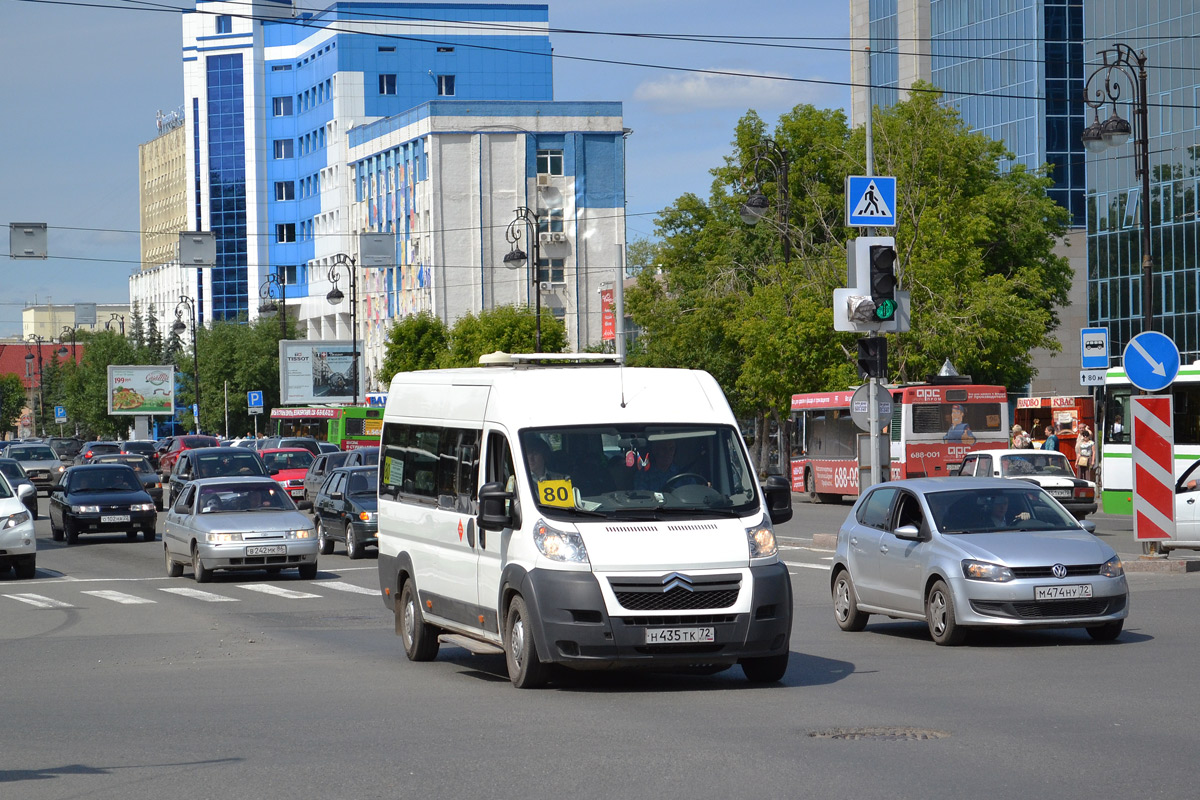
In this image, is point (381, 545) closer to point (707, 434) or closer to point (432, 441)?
point (432, 441)

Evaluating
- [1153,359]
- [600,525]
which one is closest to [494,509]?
[600,525]

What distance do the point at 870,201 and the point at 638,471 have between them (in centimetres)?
1303

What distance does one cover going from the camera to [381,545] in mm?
15125

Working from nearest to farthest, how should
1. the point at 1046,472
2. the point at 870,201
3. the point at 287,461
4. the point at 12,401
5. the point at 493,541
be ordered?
1. the point at 493,541
2. the point at 870,201
3. the point at 1046,472
4. the point at 287,461
5. the point at 12,401

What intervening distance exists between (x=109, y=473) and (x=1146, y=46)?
5932cm

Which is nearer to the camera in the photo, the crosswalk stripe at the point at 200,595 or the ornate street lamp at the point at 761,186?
the crosswalk stripe at the point at 200,595

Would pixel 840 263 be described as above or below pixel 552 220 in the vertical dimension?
below

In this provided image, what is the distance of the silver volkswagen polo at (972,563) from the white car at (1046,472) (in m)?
16.0

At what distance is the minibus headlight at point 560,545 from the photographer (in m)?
11.5

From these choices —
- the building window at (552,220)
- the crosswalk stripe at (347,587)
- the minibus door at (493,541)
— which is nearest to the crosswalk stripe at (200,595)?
the crosswalk stripe at (347,587)

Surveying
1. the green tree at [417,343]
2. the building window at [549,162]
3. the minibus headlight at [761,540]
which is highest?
the building window at [549,162]

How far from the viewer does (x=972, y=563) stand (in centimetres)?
1422

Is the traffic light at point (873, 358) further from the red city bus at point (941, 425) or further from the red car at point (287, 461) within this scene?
the red car at point (287, 461)

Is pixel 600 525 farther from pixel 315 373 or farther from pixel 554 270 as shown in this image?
pixel 554 270
